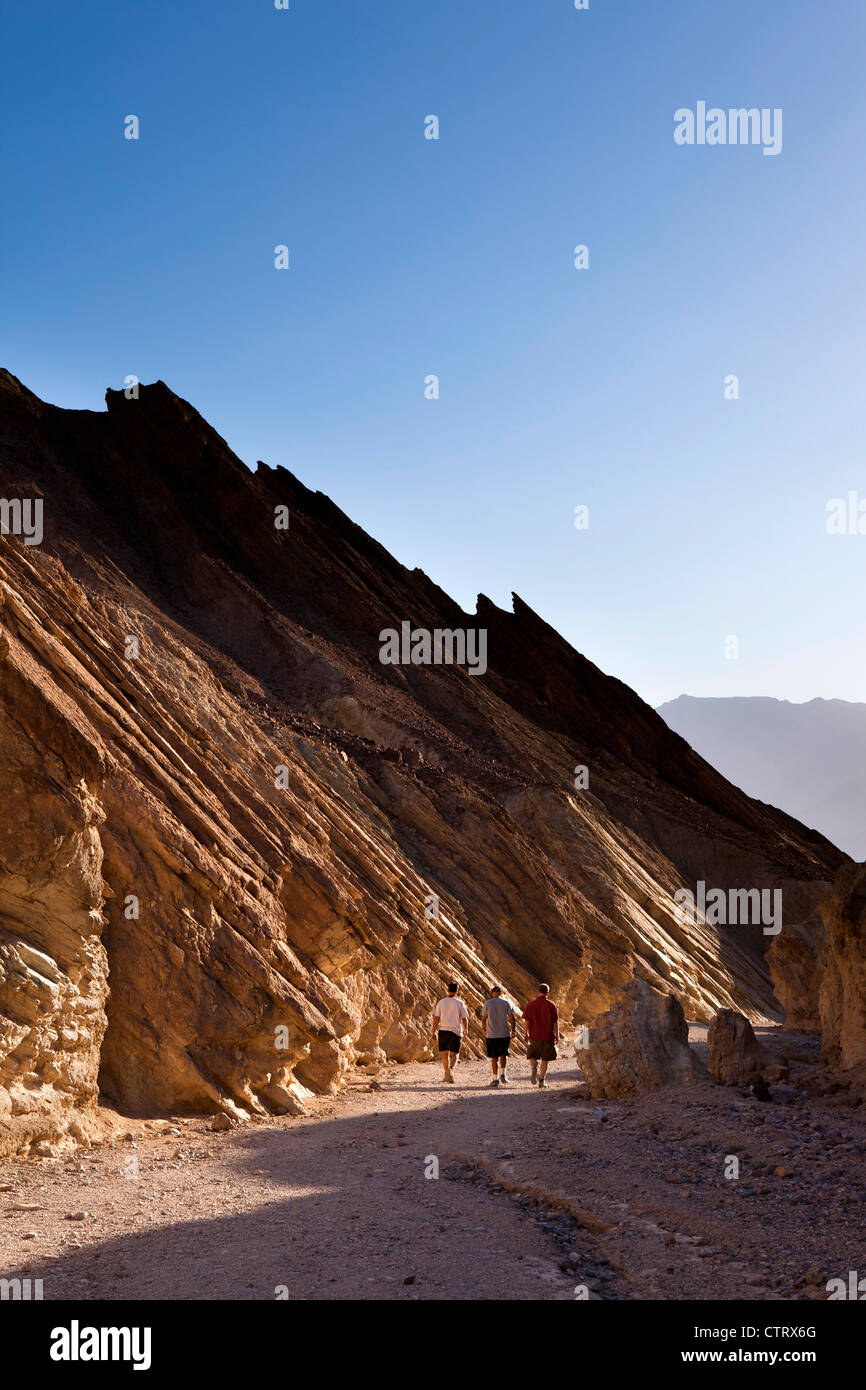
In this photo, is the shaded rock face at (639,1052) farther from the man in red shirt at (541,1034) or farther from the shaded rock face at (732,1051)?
the man in red shirt at (541,1034)

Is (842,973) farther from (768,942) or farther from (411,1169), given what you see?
(768,942)

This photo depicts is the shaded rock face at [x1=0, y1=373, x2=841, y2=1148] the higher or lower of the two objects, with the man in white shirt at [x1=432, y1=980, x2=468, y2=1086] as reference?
higher

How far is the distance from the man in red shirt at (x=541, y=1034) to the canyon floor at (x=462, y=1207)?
127 inches

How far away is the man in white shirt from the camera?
15.7 meters

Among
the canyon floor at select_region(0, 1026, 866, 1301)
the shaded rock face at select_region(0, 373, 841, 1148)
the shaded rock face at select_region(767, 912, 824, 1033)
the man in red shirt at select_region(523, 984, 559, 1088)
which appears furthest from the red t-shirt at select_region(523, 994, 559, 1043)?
the shaded rock face at select_region(767, 912, 824, 1033)

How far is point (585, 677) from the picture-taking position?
51.6 meters

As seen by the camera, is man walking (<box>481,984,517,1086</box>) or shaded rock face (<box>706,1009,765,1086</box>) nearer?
shaded rock face (<box>706,1009,765,1086</box>)

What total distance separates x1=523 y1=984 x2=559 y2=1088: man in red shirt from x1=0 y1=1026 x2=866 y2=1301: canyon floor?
3.22 m

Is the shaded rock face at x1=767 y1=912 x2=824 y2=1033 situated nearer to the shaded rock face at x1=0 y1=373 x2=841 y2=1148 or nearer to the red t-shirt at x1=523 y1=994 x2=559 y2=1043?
the shaded rock face at x1=0 y1=373 x2=841 y2=1148

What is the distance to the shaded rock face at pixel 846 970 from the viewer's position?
11.0 metres

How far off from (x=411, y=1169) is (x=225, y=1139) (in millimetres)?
2230

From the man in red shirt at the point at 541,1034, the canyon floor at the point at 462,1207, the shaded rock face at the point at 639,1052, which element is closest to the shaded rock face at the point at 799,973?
the man in red shirt at the point at 541,1034

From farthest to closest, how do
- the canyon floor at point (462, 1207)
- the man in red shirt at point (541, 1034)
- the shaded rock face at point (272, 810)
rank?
1. the man in red shirt at point (541, 1034)
2. the shaded rock face at point (272, 810)
3. the canyon floor at point (462, 1207)

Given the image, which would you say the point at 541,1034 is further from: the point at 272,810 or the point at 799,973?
the point at 799,973
